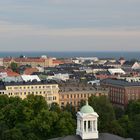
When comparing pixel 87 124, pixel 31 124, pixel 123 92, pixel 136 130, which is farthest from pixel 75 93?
pixel 87 124

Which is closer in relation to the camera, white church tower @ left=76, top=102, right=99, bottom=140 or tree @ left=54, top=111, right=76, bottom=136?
white church tower @ left=76, top=102, right=99, bottom=140

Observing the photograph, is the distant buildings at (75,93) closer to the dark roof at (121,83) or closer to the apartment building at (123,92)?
the apartment building at (123,92)

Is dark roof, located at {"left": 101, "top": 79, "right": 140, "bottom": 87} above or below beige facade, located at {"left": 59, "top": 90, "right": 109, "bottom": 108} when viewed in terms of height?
above

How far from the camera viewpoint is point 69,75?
500 ft

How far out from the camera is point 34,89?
4446 inches

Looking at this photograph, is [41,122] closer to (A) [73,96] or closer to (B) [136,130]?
(B) [136,130]

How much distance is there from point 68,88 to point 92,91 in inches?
222

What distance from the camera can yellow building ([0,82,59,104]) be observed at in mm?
111312

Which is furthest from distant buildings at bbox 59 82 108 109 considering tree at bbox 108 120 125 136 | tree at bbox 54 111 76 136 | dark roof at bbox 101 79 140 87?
tree at bbox 54 111 76 136

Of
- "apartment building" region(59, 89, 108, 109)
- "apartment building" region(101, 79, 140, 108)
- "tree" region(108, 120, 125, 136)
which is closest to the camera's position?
"tree" region(108, 120, 125, 136)

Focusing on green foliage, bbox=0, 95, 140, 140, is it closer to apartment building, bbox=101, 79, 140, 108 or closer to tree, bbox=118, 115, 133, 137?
tree, bbox=118, 115, 133, 137

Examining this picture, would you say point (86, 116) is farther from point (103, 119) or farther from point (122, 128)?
point (103, 119)

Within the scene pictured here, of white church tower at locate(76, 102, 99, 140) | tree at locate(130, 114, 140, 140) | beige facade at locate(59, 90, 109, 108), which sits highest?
white church tower at locate(76, 102, 99, 140)

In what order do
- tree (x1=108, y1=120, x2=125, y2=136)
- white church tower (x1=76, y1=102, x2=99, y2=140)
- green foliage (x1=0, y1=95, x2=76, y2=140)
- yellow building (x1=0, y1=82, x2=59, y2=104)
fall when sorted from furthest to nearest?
yellow building (x1=0, y1=82, x2=59, y2=104), tree (x1=108, y1=120, x2=125, y2=136), green foliage (x1=0, y1=95, x2=76, y2=140), white church tower (x1=76, y1=102, x2=99, y2=140)
